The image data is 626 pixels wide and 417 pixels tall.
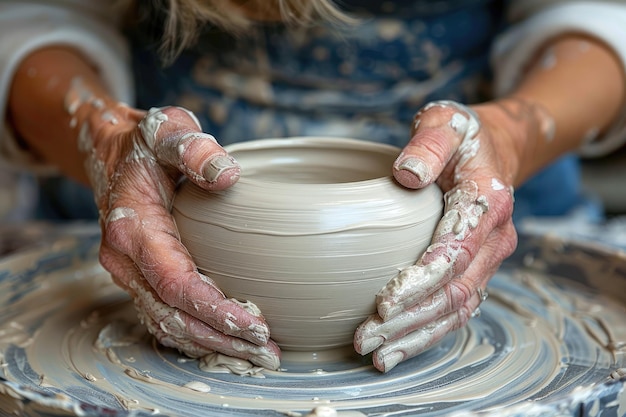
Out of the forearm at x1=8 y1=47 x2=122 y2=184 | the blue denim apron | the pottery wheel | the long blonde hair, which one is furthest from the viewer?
the blue denim apron

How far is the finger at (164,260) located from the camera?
0.77 m

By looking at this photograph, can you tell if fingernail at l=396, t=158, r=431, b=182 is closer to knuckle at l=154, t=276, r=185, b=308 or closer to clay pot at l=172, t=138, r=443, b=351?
clay pot at l=172, t=138, r=443, b=351

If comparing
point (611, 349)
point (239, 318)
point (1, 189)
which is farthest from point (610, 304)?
point (1, 189)

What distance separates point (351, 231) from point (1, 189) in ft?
4.45

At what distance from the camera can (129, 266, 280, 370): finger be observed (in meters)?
0.79

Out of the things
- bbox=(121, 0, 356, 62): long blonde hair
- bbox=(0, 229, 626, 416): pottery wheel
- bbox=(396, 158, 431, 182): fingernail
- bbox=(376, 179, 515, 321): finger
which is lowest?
bbox=(0, 229, 626, 416): pottery wheel

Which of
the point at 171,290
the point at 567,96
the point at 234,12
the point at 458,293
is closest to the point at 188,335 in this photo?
the point at 171,290

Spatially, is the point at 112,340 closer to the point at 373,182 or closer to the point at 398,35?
the point at 373,182

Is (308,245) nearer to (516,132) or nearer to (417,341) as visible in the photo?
(417,341)

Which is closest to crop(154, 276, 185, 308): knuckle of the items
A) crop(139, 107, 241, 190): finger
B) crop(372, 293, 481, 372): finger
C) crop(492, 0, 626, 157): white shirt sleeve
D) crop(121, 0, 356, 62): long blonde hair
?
crop(139, 107, 241, 190): finger

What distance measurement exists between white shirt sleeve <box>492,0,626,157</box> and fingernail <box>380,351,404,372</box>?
84 centimetres

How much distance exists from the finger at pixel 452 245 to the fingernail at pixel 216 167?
203mm

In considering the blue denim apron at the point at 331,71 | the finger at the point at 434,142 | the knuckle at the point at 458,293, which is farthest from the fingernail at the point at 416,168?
the blue denim apron at the point at 331,71

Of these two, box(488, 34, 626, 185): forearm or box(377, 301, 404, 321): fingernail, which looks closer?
box(377, 301, 404, 321): fingernail
